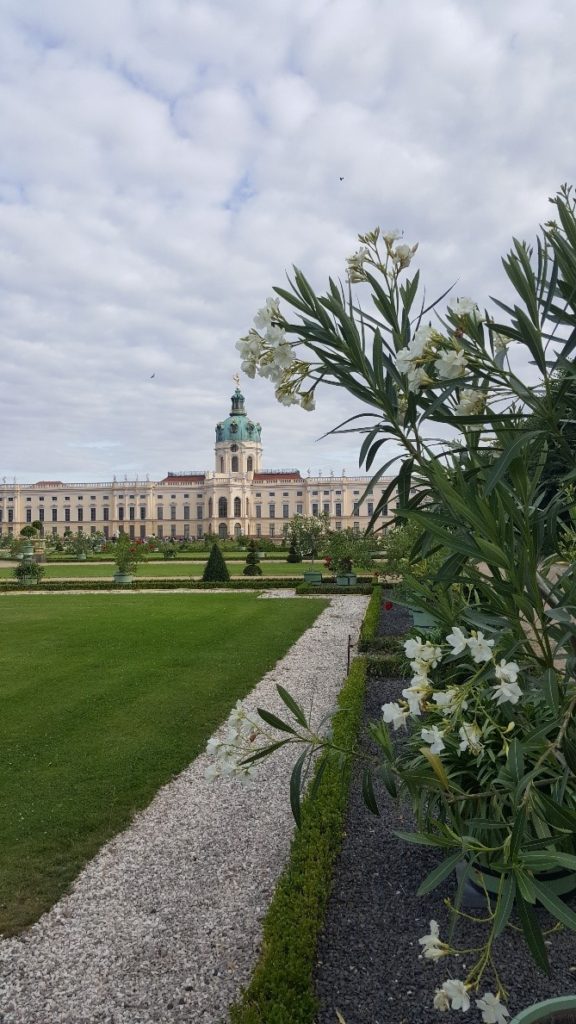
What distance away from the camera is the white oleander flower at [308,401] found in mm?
1652

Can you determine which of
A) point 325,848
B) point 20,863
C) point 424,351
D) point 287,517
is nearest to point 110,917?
point 20,863

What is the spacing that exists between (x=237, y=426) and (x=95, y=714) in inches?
3009

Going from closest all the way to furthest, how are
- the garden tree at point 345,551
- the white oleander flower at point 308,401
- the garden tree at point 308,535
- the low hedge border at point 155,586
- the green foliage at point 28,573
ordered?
the white oleander flower at point 308,401
the garden tree at point 345,551
the low hedge border at point 155,586
the green foliage at point 28,573
the garden tree at point 308,535

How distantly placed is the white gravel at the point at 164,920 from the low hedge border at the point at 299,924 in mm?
Result: 216

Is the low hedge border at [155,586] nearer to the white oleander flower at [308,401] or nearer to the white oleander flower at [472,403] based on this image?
the white oleander flower at [308,401]

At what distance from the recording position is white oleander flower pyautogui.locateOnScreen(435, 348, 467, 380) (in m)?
1.19

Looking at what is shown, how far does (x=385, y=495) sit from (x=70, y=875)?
3307 millimetres

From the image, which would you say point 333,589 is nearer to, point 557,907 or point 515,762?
point 515,762

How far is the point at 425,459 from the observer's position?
152 centimetres

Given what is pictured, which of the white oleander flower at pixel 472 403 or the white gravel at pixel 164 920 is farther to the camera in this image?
the white gravel at pixel 164 920

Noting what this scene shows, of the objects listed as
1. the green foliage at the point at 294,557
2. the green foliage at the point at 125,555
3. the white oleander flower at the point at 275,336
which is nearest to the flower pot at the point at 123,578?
the green foliage at the point at 125,555

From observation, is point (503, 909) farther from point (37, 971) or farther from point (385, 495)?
point (37, 971)

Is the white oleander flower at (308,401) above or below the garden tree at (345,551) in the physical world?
above

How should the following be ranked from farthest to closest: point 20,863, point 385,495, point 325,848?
point 20,863, point 325,848, point 385,495
